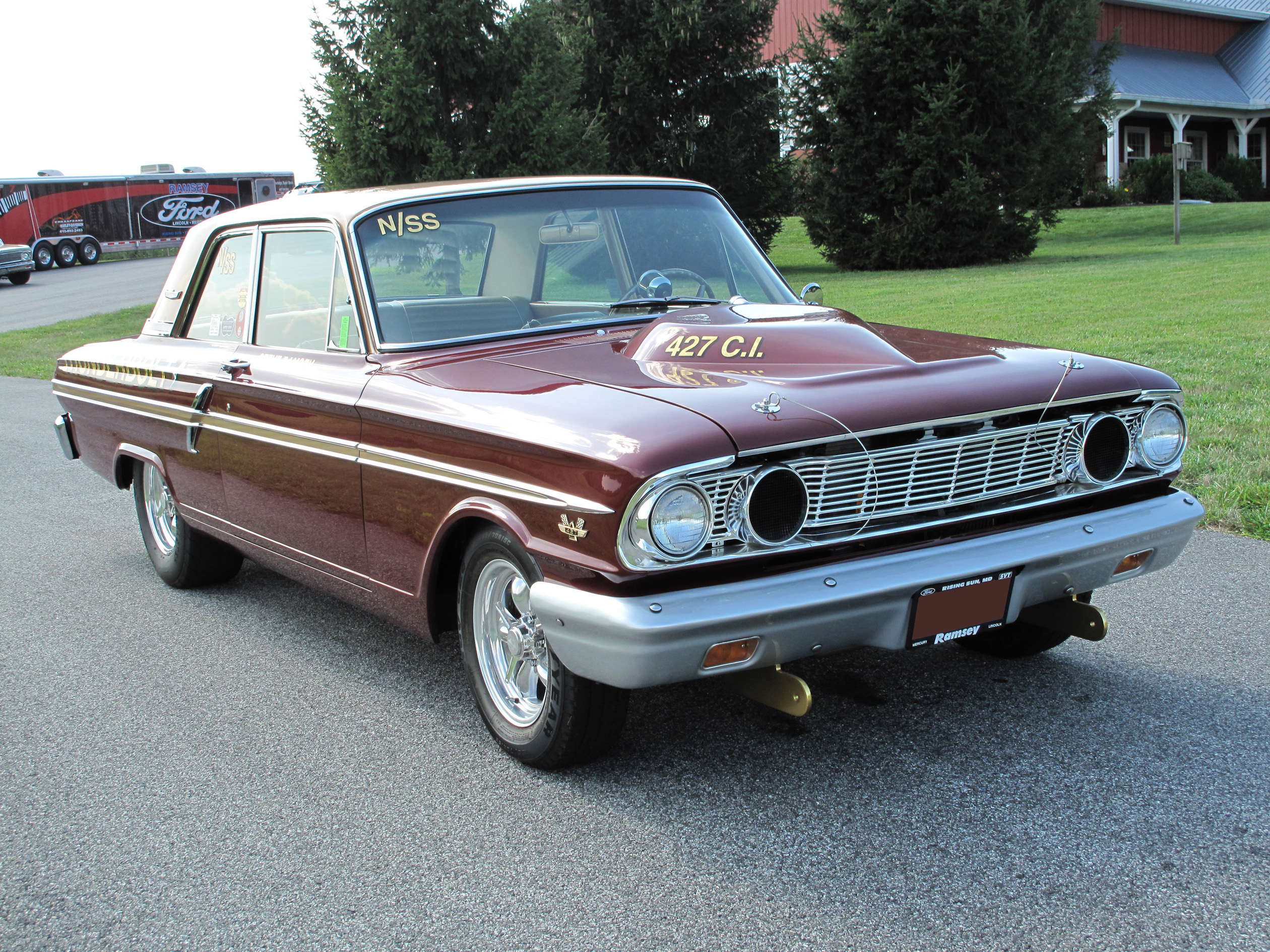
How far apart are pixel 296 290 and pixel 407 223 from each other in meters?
0.61

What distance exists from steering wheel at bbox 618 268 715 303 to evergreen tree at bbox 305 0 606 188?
17875 millimetres

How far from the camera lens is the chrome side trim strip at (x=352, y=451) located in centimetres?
302

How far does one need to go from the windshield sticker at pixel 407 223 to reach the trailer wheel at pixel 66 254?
4213 cm

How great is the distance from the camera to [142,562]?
6.08 metres

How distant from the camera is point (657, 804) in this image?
3.22 m

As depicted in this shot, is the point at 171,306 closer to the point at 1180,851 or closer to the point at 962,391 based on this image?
the point at 962,391

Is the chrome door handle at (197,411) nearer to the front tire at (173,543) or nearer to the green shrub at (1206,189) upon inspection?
the front tire at (173,543)

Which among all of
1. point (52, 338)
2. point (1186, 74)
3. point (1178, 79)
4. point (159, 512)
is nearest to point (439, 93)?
point (52, 338)

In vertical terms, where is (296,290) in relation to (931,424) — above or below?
above

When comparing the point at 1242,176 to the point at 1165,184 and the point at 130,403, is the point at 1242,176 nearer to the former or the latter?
the point at 1165,184

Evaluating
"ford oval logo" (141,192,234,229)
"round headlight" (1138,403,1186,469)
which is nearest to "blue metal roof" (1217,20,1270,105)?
"ford oval logo" (141,192,234,229)

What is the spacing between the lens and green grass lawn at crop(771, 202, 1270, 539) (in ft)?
23.5

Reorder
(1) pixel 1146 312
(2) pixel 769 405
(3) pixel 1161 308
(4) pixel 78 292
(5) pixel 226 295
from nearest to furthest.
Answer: (2) pixel 769 405 < (5) pixel 226 295 < (1) pixel 1146 312 < (3) pixel 1161 308 < (4) pixel 78 292

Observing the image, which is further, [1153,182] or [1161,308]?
[1153,182]
